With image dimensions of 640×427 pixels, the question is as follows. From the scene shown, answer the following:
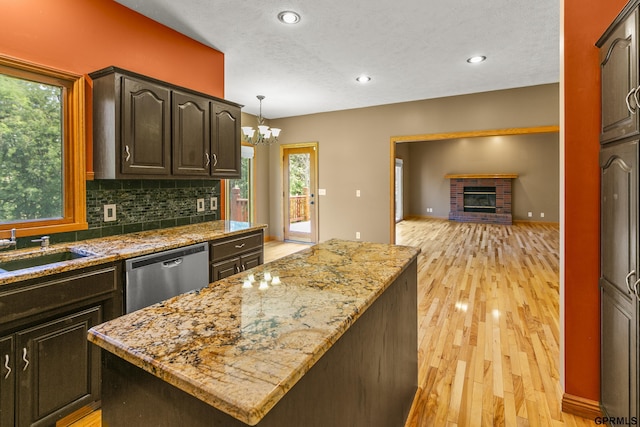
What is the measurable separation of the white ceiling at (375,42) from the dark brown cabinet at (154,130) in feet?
2.38

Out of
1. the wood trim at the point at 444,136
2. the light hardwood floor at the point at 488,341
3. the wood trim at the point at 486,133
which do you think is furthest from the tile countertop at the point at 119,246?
the wood trim at the point at 486,133

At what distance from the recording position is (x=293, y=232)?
22.9 feet

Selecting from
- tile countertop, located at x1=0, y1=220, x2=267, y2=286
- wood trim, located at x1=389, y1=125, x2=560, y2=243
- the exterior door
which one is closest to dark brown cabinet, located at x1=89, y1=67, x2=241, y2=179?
tile countertop, located at x1=0, y1=220, x2=267, y2=286

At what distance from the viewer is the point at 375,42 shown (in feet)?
10.9

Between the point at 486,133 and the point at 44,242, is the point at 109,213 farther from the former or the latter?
the point at 486,133

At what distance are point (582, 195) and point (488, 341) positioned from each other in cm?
148

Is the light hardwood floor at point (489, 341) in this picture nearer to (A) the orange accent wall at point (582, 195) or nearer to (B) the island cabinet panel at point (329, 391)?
(A) the orange accent wall at point (582, 195)

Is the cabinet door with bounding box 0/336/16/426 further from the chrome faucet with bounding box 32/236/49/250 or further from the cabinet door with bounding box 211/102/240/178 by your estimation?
the cabinet door with bounding box 211/102/240/178

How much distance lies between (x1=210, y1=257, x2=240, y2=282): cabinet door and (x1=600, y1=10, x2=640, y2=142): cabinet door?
2.65 meters

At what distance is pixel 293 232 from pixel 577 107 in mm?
5629

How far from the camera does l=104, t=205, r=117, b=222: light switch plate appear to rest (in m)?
2.53

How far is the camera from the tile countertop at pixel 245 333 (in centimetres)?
65

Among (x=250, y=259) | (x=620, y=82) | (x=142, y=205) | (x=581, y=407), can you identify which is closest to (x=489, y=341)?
(x=581, y=407)

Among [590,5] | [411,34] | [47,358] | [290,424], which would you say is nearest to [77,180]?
[47,358]
